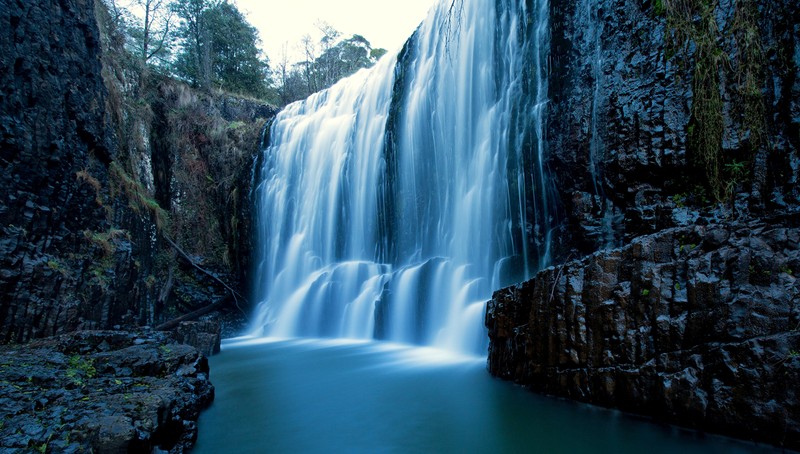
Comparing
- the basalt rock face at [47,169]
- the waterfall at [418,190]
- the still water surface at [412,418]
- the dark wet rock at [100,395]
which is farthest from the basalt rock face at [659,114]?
the basalt rock face at [47,169]

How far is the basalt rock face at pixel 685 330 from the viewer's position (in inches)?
132

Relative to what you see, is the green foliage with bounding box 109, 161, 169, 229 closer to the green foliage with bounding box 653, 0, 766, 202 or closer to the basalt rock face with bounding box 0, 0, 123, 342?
the basalt rock face with bounding box 0, 0, 123, 342

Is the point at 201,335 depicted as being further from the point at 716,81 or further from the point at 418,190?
the point at 716,81

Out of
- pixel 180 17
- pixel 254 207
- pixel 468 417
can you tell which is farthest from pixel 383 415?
pixel 180 17

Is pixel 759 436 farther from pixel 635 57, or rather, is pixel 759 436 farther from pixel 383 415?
pixel 635 57

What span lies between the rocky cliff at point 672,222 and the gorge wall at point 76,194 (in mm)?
7605

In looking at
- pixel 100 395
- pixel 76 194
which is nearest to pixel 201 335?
pixel 76 194

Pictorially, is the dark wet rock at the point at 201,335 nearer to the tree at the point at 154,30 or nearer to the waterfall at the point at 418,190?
the waterfall at the point at 418,190

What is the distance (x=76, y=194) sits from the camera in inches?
336

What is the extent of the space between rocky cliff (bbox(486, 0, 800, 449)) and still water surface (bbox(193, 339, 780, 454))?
284mm

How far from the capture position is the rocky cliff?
3543mm

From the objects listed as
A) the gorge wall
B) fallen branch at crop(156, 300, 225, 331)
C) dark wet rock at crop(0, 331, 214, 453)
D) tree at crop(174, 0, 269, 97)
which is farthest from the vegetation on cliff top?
dark wet rock at crop(0, 331, 214, 453)

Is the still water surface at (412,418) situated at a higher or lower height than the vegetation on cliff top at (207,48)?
lower

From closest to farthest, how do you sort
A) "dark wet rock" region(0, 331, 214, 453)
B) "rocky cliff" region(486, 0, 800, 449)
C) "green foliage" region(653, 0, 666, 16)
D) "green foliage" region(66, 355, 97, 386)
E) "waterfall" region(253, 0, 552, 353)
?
"dark wet rock" region(0, 331, 214, 453) → "rocky cliff" region(486, 0, 800, 449) → "green foliage" region(66, 355, 97, 386) → "green foliage" region(653, 0, 666, 16) → "waterfall" region(253, 0, 552, 353)
